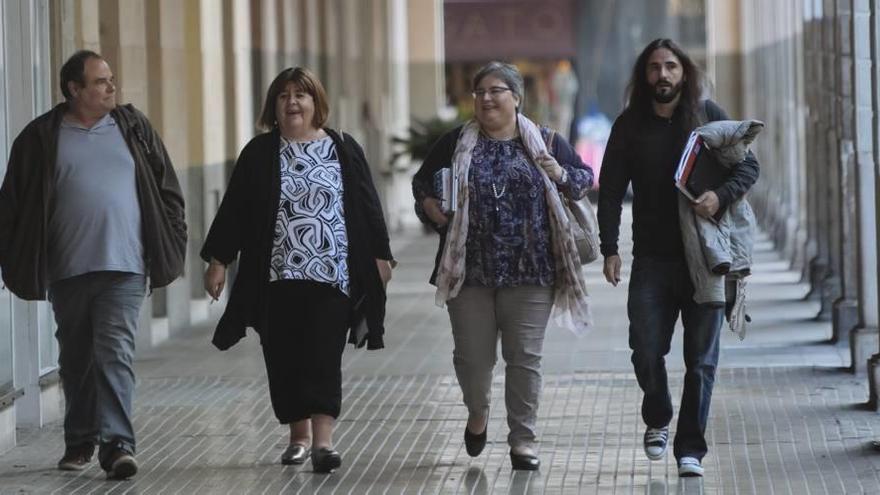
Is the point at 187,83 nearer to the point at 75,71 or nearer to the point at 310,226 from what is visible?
the point at 75,71

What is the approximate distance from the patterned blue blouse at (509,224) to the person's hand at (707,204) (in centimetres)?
59

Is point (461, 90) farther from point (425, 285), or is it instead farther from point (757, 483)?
point (757, 483)

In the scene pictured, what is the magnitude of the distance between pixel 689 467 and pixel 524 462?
714mm

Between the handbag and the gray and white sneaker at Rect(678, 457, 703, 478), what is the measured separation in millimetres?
910

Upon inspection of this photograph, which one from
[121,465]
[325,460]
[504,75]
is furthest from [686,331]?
[121,465]

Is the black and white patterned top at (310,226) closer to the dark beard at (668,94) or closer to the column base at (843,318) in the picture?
the dark beard at (668,94)

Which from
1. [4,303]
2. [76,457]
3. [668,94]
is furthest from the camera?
[4,303]

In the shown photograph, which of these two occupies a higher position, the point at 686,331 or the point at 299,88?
the point at 299,88

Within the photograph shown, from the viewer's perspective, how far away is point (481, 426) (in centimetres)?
897

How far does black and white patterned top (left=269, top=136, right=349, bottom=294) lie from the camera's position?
8.80 metres

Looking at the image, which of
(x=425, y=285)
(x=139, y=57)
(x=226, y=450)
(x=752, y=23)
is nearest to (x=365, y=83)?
(x=752, y=23)

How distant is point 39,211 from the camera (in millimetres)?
8906

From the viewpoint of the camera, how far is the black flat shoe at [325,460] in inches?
348

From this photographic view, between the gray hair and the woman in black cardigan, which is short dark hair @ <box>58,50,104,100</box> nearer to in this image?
the woman in black cardigan
